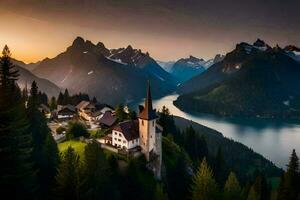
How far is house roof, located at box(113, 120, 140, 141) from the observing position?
56.9 m

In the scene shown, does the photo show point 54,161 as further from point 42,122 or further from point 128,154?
point 128,154

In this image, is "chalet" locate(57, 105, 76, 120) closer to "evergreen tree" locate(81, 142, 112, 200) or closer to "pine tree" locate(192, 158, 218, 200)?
"evergreen tree" locate(81, 142, 112, 200)

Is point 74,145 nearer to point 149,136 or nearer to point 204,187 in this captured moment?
point 149,136

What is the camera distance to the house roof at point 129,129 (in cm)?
5688

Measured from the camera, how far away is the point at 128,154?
179 ft

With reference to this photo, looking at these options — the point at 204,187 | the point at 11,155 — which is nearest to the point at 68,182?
the point at 11,155

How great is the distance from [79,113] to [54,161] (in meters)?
55.9

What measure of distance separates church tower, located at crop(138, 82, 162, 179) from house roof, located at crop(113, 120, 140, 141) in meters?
1.06

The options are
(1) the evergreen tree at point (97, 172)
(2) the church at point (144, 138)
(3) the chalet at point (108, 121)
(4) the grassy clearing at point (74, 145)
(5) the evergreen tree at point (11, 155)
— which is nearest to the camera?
(5) the evergreen tree at point (11, 155)

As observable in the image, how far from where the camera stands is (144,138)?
→ 5709cm

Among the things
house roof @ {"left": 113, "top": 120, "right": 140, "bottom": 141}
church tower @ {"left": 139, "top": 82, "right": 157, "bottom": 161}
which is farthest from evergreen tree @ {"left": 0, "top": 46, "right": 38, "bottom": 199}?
church tower @ {"left": 139, "top": 82, "right": 157, "bottom": 161}

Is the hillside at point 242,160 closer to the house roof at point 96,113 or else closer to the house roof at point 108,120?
the house roof at point 96,113

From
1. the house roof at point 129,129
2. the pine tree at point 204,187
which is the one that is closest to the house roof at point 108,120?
the house roof at point 129,129

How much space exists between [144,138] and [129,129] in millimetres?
3140
